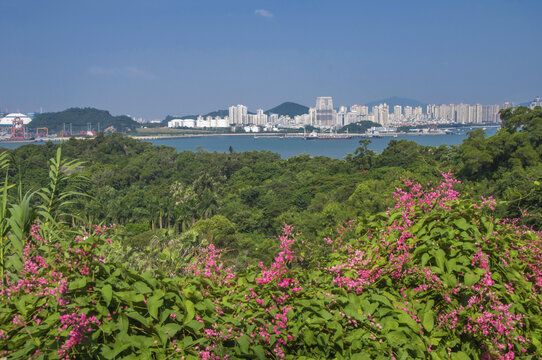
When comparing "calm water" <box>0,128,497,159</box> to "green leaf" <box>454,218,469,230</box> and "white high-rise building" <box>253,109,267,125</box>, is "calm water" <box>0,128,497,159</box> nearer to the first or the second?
"white high-rise building" <box>253,109,267,125</box>

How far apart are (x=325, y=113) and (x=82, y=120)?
6400 cm

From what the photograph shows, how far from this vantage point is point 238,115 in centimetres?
12888

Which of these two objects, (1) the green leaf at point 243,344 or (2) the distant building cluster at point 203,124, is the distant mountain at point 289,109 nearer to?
(2) the distant building cluster at point 203,124

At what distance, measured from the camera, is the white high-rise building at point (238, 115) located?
5054 inches

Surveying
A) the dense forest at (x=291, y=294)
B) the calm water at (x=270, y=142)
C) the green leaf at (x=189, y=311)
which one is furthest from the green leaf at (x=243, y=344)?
the calm water at (x=270, y=142)

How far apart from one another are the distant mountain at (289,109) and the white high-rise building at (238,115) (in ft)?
143

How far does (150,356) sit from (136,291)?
0.59 ft

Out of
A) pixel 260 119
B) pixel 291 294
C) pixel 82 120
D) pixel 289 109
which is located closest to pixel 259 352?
pixel 291 294

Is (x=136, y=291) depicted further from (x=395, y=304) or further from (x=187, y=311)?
(x=395, y=304)

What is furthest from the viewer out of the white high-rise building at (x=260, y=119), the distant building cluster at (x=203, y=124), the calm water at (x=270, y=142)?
the white high-rise building at (x=260, y=119)

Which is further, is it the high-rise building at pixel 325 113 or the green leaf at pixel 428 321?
the high-rise building at pixel 325 113

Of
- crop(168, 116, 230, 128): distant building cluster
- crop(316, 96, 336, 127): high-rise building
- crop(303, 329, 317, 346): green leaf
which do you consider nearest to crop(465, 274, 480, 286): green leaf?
crop(303, 329, 317, 346): green leaf

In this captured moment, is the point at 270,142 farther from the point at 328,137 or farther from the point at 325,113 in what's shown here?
the point at 325,113

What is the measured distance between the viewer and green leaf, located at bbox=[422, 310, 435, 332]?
50.1 inches
